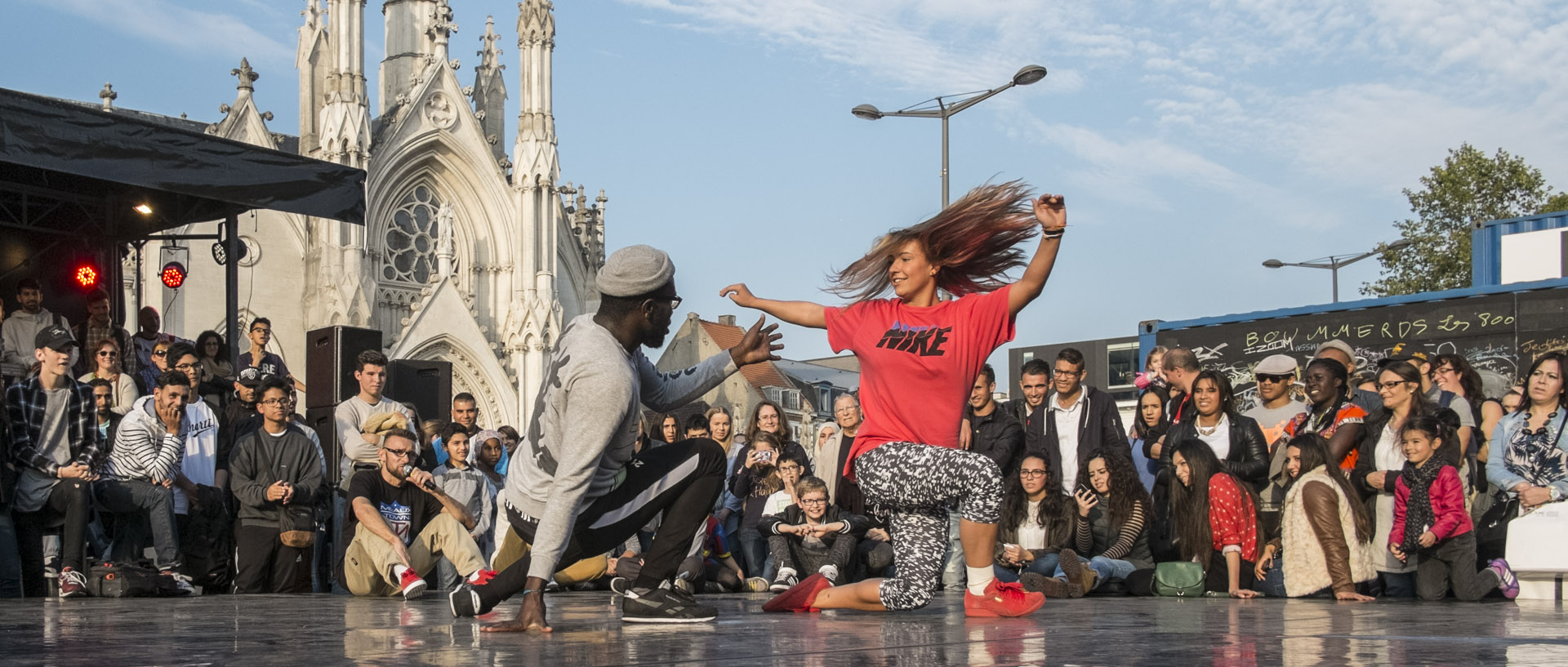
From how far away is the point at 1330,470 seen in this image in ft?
30.2

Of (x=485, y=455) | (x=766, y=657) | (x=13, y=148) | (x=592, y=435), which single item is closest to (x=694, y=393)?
(x=592, y=435)

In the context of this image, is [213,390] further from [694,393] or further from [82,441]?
[694,393]

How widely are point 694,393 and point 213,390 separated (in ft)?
29.0

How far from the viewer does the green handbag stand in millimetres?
9711

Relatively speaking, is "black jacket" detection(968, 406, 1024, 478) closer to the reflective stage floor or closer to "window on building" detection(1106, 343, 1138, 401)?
the reflective stage floor

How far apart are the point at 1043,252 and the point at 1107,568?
487 cm

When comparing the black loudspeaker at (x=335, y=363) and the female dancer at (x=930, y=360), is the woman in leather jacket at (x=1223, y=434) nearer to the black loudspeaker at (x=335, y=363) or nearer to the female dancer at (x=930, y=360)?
the female dancer at (x=930, y=360)

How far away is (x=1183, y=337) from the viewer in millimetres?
19438

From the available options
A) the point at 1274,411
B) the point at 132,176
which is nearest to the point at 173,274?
the point at 132,176

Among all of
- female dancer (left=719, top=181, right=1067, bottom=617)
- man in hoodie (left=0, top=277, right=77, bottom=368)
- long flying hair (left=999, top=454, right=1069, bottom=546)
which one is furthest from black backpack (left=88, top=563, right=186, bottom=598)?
long flying hair (left=999, top=454, right=1069, bottom=546)

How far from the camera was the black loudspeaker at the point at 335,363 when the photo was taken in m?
13.4

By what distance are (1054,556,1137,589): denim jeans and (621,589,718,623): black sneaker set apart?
16.2ft

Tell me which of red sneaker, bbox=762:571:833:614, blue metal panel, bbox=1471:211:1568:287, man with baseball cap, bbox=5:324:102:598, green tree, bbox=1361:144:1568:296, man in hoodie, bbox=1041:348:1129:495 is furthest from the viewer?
green tree, bbox=1361:144:1568:296

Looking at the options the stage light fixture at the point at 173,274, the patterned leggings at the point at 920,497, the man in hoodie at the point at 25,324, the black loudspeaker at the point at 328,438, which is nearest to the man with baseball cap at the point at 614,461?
the patterned leggings at the point at 920,497
